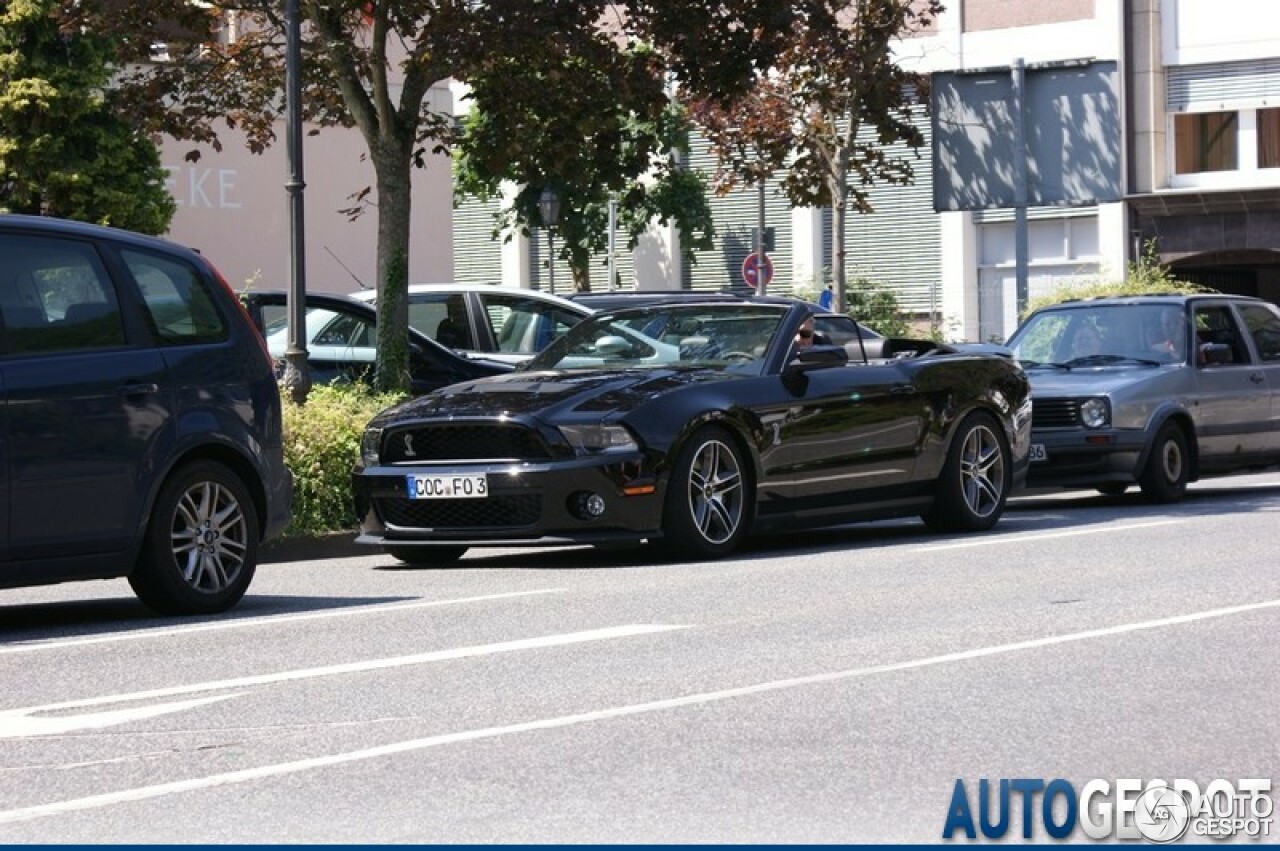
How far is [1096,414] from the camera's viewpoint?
19.2 meters

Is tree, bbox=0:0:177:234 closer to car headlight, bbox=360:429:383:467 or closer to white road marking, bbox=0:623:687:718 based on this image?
car headlight, bbox=360:429:383:467

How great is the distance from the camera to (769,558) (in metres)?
14.2

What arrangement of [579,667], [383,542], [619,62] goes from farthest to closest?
[619,62], [383,542], [579,667]

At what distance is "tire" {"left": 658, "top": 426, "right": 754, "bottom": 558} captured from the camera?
13.8m

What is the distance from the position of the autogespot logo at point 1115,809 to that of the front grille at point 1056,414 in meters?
12.7

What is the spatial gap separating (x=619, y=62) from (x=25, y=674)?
34.3 ft

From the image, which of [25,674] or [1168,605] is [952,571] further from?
[25,674]

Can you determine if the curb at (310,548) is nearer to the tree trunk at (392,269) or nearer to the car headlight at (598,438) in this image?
the car headlight at (598,438)

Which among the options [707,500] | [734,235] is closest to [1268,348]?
[707,500]

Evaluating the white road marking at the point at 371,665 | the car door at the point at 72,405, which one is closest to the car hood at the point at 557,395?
the car door at the point at 72,405

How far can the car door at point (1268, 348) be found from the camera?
813 inches

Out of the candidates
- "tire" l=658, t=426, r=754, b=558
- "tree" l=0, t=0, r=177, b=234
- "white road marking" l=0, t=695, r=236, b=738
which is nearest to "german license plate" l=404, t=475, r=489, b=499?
"tire" l=658, t=426, r=754, b=558

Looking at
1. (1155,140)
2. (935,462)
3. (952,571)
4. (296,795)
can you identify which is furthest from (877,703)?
(1155,140)

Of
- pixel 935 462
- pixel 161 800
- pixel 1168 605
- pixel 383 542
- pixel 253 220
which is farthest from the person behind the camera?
pixel 253 220
